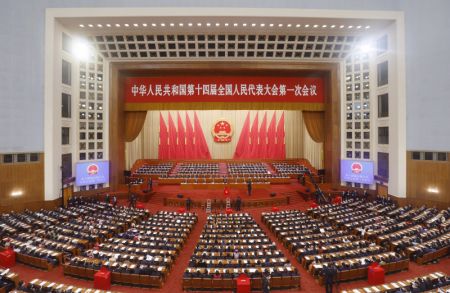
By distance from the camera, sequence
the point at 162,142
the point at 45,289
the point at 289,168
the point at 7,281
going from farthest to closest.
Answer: the point at 162,142 → the point at 289,168 → the point at 7,281 → the point at 45,289

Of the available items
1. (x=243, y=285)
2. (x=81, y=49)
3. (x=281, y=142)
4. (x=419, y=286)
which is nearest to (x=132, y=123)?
(x=81, y=49)

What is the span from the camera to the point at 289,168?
2958cm

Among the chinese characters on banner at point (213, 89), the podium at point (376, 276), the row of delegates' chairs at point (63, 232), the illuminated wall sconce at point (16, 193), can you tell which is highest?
the chinese characters on banner at point (213, 89)

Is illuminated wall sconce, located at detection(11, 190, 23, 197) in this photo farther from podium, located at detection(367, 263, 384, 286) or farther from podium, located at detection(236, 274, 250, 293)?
podium, located at detection(367, 263, 384, 286)

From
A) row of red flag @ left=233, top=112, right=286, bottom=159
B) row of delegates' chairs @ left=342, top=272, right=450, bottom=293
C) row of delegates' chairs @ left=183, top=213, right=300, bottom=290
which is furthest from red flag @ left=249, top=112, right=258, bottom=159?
row of delegates' chairs @ left=342, top=272, right=450, bottom=293

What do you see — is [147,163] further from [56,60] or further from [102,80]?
[56,60]

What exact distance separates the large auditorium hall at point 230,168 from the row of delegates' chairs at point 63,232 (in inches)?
3.7

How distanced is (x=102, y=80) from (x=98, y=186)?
8.13 meters

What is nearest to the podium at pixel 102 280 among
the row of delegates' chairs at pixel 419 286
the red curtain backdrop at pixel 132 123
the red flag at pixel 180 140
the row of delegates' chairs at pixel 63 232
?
the row of delegates' chairs at pixel 63 232

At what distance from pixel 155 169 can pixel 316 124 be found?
15.9 meters

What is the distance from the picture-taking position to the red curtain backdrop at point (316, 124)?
25.3 m

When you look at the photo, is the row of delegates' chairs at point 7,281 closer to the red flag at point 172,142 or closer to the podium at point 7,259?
the podium at point 7,259

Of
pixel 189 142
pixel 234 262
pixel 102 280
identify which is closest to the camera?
pixel 102 280

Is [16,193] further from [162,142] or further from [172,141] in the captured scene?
[172,141]
